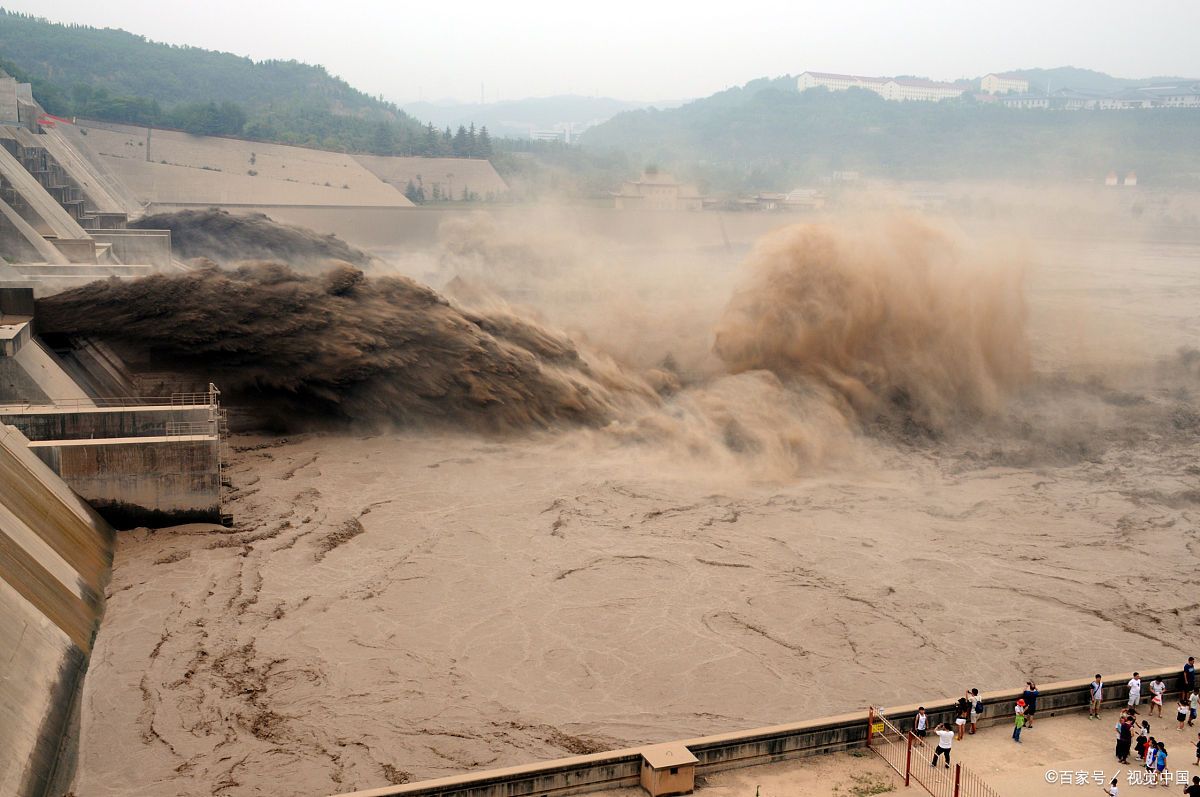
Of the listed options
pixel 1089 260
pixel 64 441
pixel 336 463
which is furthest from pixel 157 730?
pixel 1089 260

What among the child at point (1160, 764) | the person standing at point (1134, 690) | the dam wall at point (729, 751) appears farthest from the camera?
the person standing at point (1134, 690)

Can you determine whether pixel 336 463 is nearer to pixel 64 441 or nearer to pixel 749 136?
pixel 64 441

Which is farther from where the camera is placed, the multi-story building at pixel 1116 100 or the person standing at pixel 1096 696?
the multi-story building at pixel 1116 100

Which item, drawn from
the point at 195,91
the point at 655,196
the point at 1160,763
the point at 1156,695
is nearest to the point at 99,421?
the point at 1156,695

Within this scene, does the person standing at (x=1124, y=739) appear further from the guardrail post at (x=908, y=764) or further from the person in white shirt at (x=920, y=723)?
the guardrail post at (x=908, y=764)

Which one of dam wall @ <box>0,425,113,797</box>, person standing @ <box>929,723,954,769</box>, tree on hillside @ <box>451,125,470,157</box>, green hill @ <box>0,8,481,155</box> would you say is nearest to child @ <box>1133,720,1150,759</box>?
person standing @ <box>929,723,954,769</box>

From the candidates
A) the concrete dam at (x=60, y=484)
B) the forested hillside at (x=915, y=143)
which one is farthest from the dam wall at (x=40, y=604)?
the forested hillside at (x=915, y=143)
